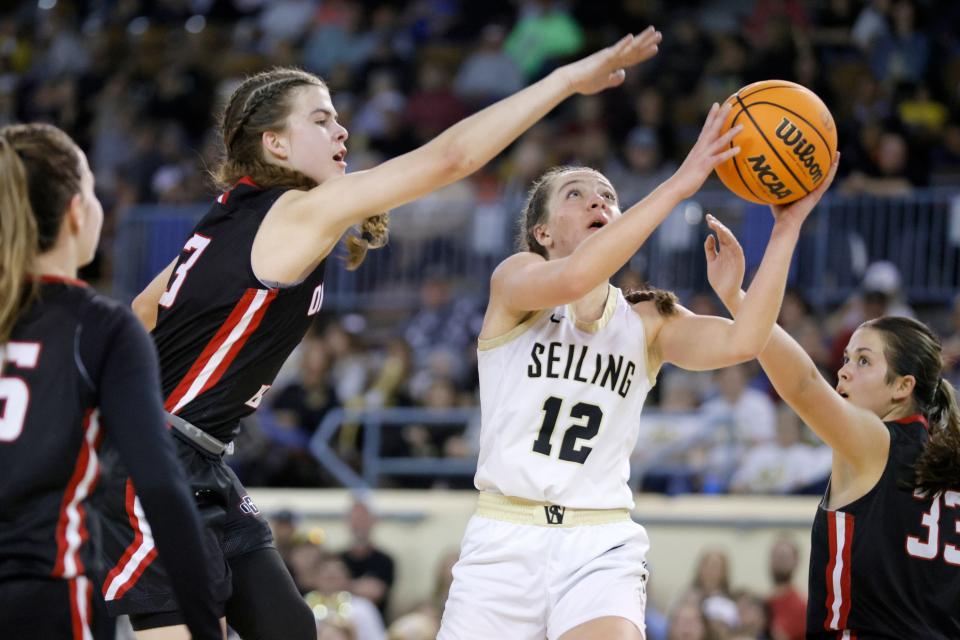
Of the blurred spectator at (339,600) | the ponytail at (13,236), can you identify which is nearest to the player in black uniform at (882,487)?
the ponytail at (13,236)

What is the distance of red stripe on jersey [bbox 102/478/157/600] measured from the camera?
168 inches

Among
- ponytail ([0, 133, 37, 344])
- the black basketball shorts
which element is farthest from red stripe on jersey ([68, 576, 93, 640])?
the black basketball shorts

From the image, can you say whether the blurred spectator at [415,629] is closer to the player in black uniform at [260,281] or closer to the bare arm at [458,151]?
the player in black uniform at [260,281]

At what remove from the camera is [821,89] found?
1248 centimetres

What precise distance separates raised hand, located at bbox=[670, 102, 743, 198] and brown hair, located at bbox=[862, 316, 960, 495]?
96 centimetres

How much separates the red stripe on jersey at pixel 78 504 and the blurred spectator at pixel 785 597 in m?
6.37

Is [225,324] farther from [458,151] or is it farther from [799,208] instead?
[799,208]

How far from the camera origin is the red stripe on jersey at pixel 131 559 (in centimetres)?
427

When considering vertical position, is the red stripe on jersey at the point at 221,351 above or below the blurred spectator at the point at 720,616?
above

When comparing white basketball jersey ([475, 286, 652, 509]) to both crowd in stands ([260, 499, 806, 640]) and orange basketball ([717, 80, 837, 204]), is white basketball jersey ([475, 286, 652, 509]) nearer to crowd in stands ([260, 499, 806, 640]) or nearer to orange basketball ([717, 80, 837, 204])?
orange basketball ([717, 80, 837, 204])

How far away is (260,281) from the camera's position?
4.36m

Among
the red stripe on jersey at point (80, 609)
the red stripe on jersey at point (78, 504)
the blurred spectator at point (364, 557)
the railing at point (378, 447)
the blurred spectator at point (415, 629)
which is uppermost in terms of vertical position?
the red stripe on jersey at point (78, 504)

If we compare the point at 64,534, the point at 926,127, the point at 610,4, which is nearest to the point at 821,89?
the point at 926,127

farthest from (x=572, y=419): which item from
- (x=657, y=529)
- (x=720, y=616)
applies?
(x=657, y=529)
